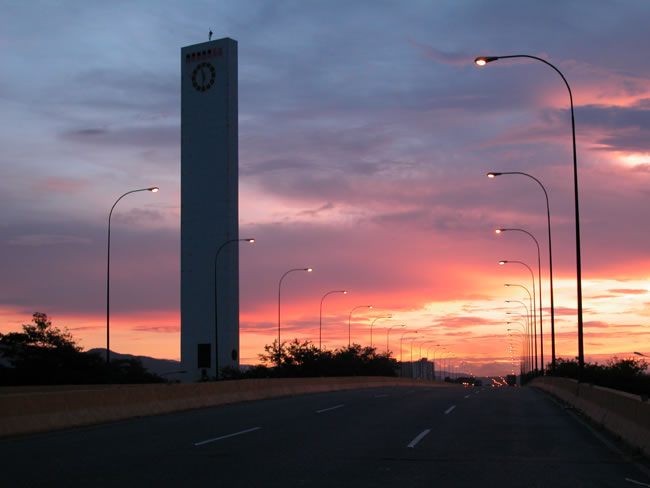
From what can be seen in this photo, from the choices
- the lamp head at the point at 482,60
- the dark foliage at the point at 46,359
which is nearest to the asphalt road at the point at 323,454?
the lamp head at the point at 482,60

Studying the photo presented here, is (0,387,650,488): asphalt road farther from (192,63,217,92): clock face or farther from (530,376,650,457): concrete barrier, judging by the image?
(192,63,217,92): clock face

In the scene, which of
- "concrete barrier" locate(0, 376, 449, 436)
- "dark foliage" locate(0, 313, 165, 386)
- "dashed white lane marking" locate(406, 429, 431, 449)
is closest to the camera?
"dashed white lane marking" locate(406, 429, 431, 449)

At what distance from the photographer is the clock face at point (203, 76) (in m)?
91.4

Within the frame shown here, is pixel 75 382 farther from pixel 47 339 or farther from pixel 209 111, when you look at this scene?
pixel 209 111

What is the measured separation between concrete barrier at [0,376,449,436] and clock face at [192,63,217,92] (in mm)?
62718

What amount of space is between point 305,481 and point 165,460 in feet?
10.1

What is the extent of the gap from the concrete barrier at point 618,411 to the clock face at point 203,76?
72.1 meters

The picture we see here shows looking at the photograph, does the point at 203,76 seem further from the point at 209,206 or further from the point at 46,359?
the point at 46,359

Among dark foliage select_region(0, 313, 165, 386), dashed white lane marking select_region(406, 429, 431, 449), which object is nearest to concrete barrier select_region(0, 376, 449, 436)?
dashed white lane marking select_region(406, 429, 431, 449)

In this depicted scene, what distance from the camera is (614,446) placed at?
49.1 ft

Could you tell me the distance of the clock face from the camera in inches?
3597

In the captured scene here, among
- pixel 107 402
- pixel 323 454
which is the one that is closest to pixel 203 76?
pixel 107 402

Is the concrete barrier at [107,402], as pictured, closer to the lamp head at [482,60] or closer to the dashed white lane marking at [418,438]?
the dashed white lane marking at [418,438]

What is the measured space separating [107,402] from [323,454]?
897 cm
